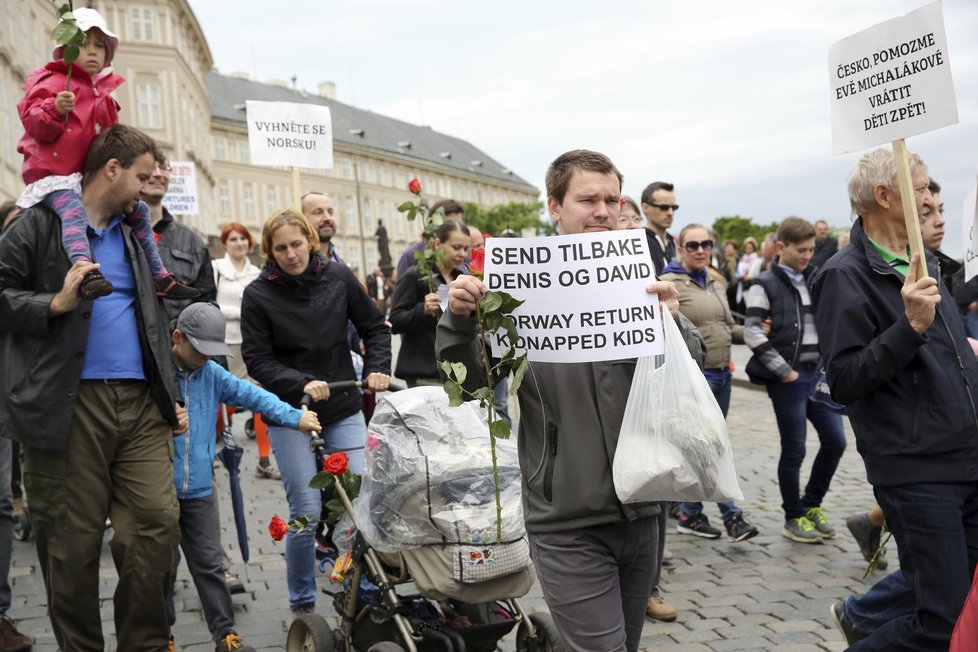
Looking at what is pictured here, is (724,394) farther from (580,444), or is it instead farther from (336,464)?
(580,444)

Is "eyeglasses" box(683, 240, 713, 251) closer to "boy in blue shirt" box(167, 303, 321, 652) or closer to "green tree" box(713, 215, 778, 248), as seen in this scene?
"boy in blue shirt" box(167, 303, 321, 652)

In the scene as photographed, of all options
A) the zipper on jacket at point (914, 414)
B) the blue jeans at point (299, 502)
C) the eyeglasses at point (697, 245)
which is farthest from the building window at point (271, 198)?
the zipper on jacket at point (914, 414)

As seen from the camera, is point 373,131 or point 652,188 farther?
point 373,131

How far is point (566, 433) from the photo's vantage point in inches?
123

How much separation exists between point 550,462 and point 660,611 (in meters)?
2.52

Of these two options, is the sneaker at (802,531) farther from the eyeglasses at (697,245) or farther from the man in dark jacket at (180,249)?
the man in dark jacket at (180,249)

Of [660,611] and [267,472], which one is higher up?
[267,472]

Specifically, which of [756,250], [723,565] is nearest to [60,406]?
[723,565]

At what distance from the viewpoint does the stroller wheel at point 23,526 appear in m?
7.22

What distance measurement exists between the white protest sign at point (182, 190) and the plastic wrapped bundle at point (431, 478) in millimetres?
8082

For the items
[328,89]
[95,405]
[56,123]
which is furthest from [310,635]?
[328,89]

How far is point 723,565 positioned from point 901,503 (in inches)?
118

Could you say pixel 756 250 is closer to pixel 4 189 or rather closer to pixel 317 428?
pixel 4 189

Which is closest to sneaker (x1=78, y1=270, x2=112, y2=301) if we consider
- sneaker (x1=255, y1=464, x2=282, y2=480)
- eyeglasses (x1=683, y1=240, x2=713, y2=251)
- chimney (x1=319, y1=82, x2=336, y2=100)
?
eyeglasses (x1=683, y1=240, x2=713, y2=251)
